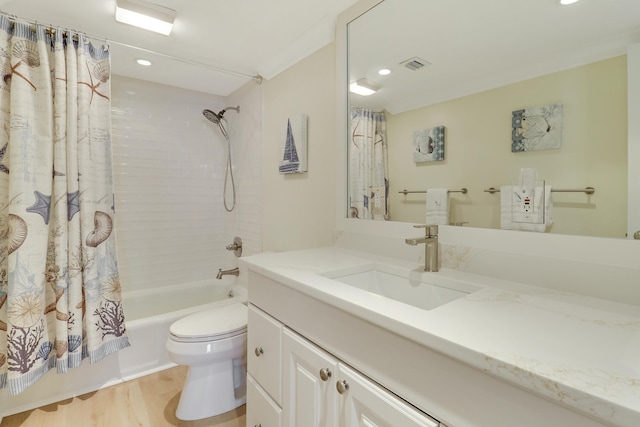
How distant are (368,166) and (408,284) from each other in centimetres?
64

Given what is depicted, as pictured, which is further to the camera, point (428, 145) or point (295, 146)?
point (295, 146)

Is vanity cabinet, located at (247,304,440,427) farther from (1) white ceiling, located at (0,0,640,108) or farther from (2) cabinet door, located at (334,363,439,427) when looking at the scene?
(1) white ceiling, located at (0,0,640,108)

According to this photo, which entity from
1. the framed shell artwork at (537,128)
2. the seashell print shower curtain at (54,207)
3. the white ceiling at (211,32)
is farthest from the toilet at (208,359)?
the white ceiling at (211,32)

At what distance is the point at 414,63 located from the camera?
4.48 feet

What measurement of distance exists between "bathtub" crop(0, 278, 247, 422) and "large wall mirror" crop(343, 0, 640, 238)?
4.99 ft

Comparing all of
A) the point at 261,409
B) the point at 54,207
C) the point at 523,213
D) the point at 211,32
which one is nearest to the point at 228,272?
the point at 54,207

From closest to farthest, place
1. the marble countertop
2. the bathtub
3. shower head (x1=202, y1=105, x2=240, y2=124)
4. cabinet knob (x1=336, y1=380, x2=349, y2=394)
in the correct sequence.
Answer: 1. the marble countertop
2. cabinet knob (x1=336, y1=380, x2=349, y2=394)
3. the bathtub
4. shower head (x1=202, y1=105, x2=240, y2=124)

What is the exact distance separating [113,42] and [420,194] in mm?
2043

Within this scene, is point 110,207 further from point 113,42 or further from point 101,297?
point 113,42

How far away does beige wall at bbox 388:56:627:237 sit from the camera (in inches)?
33.1

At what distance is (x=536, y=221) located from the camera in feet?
3.21

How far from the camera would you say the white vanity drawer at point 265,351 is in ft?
3.71

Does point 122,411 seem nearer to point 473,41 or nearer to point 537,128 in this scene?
point 537,128

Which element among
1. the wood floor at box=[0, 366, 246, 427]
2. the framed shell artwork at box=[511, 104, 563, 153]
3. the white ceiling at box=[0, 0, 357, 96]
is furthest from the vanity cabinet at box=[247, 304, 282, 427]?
the white ceiling at box=[0, 0, 357, 96]
